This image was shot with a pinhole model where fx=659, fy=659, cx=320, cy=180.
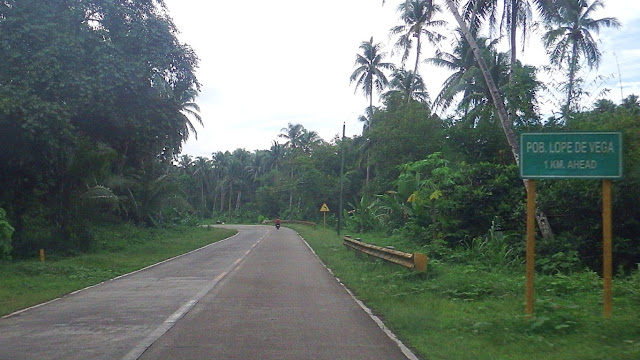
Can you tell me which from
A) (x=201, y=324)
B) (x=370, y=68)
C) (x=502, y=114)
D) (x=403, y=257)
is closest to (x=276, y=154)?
(x=370, y=68)

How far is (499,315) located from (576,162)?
277 cm

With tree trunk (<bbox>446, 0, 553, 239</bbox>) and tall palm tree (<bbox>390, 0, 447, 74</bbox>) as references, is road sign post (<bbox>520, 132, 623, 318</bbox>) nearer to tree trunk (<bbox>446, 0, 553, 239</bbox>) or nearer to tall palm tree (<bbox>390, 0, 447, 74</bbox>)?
tree trunk (<bbox>446, 0, 553, 239</bbox>)

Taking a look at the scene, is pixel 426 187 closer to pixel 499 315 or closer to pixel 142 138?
pixel 142 138

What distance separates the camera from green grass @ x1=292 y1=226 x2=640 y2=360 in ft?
27.6

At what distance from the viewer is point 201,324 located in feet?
34.5

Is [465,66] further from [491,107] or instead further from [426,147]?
[491,107]

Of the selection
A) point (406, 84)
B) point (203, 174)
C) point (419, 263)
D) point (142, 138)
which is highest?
point (406, 84)

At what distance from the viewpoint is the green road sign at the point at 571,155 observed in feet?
33.7

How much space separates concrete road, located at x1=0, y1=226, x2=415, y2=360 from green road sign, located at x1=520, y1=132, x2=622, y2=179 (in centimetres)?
370

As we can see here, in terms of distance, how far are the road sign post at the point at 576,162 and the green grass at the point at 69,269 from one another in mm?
9744

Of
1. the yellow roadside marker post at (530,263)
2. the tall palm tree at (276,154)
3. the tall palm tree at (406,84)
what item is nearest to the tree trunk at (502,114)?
the yellow roadside marker post at (530,263)

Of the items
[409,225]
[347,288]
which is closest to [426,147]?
[409,225]

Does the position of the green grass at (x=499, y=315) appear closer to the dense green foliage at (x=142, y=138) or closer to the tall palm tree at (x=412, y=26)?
the dense green foliage at (x=142, y=138)

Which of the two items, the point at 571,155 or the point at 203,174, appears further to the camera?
the point at 203,174
